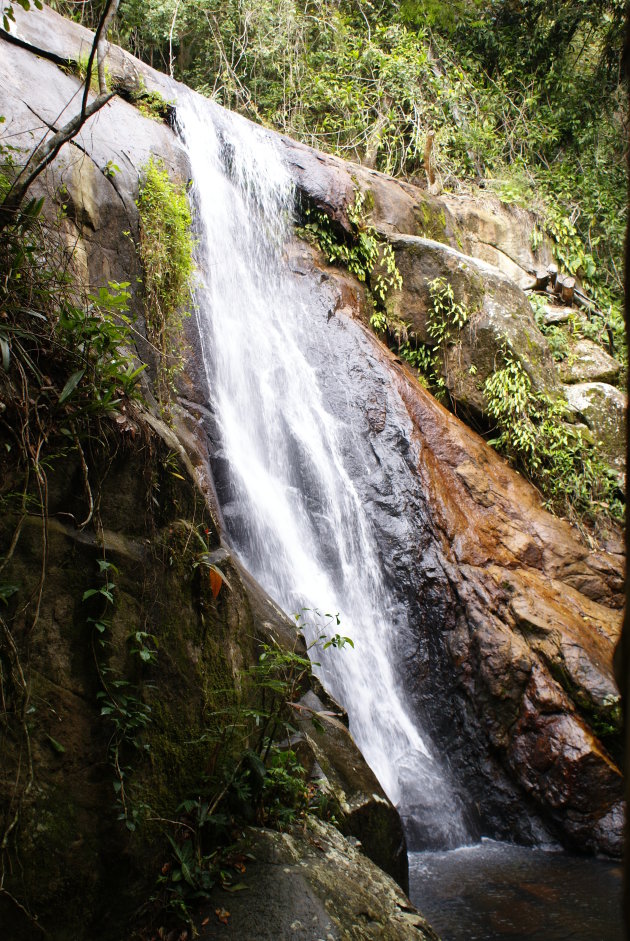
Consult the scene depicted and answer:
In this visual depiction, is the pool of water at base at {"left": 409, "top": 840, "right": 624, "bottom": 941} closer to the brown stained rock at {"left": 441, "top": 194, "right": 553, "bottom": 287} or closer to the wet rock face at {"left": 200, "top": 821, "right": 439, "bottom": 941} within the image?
the wet rock face at {"left": 200, "top": 821, "right": 439, "bottom": 941}

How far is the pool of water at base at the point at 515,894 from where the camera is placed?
4426 millimetres

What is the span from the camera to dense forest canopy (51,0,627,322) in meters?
14.1

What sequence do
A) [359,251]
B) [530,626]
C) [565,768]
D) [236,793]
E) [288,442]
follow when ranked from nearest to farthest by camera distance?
[236,793] < [565,768] < [530,626] < [288,442] < [359,251]

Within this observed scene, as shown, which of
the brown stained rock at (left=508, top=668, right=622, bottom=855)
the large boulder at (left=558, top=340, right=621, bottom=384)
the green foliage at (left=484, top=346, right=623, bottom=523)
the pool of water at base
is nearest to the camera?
the pool of water at base

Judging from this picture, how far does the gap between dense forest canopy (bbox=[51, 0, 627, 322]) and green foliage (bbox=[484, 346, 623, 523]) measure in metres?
5.13

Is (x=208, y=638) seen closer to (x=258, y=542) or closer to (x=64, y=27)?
(x=258, y=542)

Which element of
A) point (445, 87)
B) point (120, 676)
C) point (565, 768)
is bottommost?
point (565, 768)

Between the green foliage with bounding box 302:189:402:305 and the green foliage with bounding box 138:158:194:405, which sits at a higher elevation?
the green foliage with bounding box 302:189:402:305

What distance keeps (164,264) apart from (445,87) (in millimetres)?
11444

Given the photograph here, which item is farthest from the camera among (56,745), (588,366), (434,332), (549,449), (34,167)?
(588,366)

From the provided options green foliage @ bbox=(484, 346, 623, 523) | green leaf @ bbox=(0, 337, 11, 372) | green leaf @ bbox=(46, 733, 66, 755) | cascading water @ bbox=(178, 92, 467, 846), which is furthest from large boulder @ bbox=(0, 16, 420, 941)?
green foliage @ bbox=(484, 346, 623, 523)

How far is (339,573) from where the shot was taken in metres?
7.36

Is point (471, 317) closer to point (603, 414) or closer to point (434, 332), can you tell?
point (434, 332)

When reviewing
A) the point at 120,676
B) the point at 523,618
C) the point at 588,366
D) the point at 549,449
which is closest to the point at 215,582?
the point at 120,676
